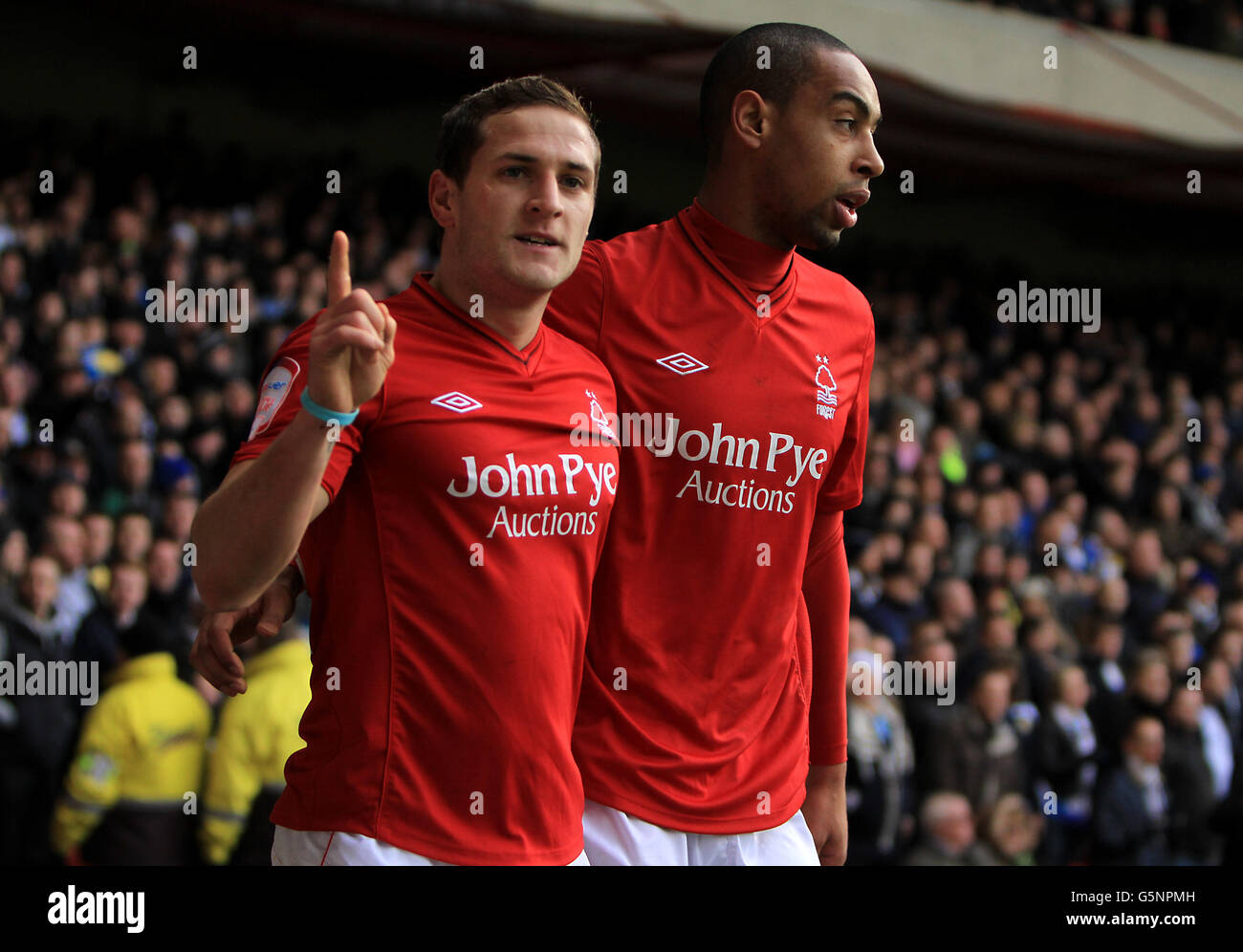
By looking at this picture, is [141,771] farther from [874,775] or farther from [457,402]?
[457,402]

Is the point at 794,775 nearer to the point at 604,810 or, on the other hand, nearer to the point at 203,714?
the point at 604,810

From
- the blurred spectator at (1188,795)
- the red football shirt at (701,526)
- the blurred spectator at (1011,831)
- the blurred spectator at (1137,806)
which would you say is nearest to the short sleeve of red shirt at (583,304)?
the red football shirt at (701,526)

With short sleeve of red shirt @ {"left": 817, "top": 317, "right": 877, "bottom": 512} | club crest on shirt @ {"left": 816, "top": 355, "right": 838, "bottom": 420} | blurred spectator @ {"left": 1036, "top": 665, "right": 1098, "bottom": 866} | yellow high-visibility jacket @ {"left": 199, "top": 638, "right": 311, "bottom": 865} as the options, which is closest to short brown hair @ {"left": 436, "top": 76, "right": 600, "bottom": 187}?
club crest on shirt @ {"left": 816, "top": 355, "right": 838, "bottom": 420}

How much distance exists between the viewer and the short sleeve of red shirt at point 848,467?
2867 mm

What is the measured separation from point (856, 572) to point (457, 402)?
5.39 metres

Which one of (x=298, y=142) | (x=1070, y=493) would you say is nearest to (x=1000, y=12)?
(x=1070, y=493)

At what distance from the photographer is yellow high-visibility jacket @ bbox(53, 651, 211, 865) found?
5086mm

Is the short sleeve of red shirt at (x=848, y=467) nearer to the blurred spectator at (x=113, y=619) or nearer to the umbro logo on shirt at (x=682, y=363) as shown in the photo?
the umbro logo on shirt at (x=682, y=363)

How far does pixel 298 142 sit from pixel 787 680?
377 inches

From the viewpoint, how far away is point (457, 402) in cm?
227

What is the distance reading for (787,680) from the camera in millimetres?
2805

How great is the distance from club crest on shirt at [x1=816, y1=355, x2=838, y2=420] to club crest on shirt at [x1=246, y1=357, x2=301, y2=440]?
96 centimetres

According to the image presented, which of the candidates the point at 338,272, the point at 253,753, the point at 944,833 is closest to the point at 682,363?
the point at 338,272

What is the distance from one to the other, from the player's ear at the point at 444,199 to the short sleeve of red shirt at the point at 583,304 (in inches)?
11.2
